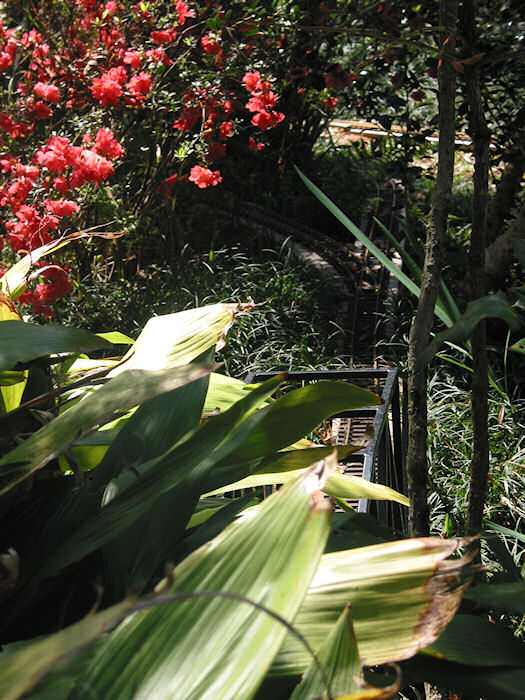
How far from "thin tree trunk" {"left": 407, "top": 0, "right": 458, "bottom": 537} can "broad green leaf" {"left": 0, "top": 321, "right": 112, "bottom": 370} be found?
0.67 m

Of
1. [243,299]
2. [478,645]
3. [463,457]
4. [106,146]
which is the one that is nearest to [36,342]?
[478,645]

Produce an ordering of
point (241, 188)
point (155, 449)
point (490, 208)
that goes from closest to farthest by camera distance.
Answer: point (155, 449) < point (490, 208) < point (241, 188)

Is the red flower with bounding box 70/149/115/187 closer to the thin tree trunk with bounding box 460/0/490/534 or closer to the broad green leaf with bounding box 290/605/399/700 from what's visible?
the thin tree trunk with bounding box 460/0/490/534

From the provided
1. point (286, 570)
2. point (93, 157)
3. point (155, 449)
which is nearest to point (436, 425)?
point (93, 157)

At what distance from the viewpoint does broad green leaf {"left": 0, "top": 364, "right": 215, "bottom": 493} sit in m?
0.62

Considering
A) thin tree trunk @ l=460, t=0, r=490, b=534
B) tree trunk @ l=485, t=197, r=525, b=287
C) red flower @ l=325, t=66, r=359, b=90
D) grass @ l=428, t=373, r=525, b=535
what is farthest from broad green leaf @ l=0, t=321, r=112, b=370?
red flower @ l=325, t=66, r=359, b=90

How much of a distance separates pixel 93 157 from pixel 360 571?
3.03 meters

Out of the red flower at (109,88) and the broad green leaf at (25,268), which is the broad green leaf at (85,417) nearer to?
the broad green leaf at (25,268)

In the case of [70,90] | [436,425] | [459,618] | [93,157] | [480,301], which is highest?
[70,90]

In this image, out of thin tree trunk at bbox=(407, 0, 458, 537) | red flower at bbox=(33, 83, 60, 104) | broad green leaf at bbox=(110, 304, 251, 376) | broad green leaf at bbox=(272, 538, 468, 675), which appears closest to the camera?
broad green leaf at bbox=(272, 538, 468, 675)

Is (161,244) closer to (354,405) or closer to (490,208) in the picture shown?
(490,208)

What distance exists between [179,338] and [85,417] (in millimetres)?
284

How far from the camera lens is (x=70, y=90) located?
4414 millimetres

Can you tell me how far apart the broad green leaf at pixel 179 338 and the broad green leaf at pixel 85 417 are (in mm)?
200
